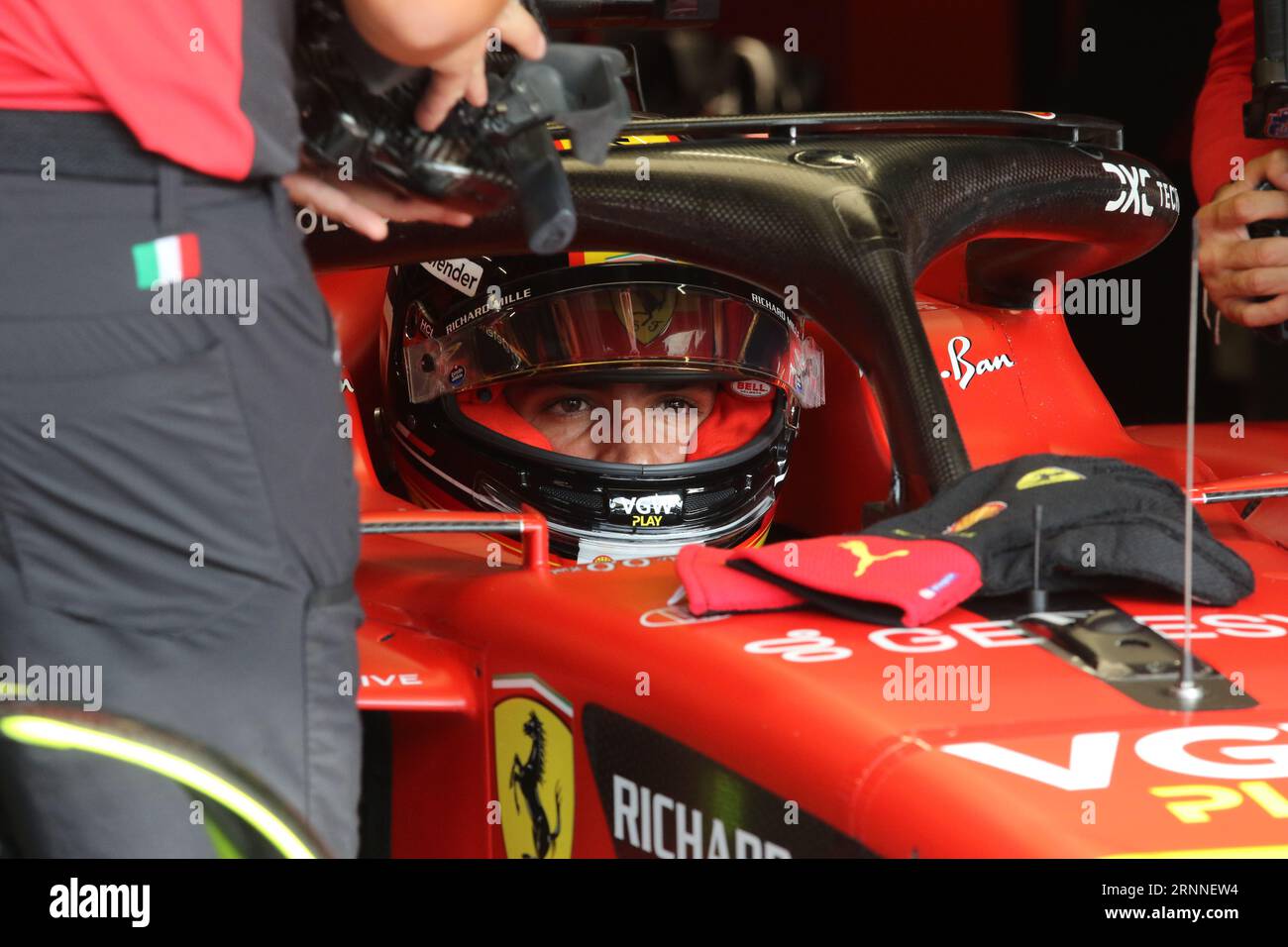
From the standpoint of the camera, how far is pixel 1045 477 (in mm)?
1205

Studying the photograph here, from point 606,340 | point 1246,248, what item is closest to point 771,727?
point 606,340

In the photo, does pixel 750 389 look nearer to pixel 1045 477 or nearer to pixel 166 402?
pixel 1045 477

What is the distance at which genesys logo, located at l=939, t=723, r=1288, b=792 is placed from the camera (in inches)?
34.4

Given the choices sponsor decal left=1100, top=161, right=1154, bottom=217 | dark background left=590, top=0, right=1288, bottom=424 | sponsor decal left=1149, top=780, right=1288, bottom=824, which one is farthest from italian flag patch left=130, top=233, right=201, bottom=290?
dark background left=590, top=0, right=1288, bottom=424

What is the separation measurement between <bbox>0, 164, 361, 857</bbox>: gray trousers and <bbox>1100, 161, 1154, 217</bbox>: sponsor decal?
119 cm

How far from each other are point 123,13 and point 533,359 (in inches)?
36.7

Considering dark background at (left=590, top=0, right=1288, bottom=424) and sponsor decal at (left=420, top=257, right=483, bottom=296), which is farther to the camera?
dark background at (left=590, top=0, right=1288, bottom=424)

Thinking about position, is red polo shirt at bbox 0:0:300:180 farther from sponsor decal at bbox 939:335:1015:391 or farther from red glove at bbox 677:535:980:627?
sponsor decal at bbox 939:335:1015:391

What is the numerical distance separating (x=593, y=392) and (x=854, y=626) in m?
0.74

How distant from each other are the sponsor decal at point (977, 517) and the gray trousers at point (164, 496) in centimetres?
50

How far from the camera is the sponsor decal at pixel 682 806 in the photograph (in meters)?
0.98

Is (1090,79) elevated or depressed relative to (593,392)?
elevated

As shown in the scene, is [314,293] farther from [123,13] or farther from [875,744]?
[875,744]

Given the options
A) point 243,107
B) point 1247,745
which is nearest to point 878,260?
point 1247,745
